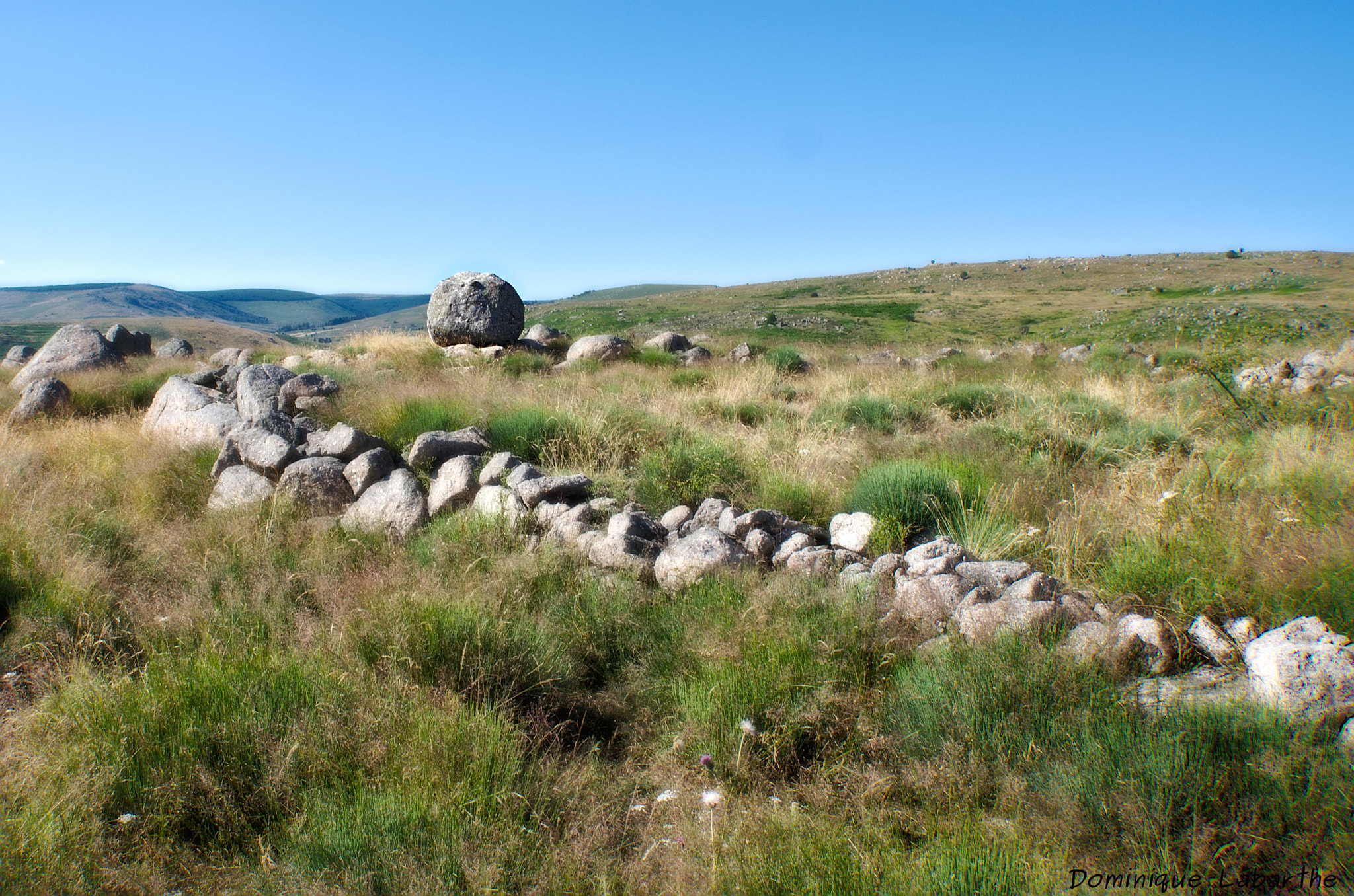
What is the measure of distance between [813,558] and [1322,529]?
2.77m

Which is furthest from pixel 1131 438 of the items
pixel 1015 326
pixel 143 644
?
pixel 1015 326

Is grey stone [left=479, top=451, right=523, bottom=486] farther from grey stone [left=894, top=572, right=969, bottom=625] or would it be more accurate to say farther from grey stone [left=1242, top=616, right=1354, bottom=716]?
grey stone [left=1242, top=616, right=1354, bottom=716]

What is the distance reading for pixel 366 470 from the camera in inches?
264

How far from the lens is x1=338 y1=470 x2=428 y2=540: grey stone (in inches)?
235

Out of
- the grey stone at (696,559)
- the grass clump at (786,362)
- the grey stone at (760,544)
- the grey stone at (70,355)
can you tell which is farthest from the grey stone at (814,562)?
the grey stone at (70,355)

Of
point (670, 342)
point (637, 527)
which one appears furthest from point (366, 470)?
point (670, 342)

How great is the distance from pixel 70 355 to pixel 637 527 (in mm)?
14817

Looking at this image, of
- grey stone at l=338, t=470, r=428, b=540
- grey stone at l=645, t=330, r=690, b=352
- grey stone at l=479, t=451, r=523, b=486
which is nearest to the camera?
grey stone at l=338, t=470, r=428, b=540

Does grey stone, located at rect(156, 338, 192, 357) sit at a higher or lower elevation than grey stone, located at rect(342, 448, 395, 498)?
higher

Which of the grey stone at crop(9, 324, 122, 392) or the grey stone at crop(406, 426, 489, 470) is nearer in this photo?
the grey stone at crop(406, 426, 489, 470)

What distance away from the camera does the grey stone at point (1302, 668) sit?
288 cm

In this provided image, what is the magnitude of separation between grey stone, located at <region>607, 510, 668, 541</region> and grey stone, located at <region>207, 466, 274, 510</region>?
3.24m

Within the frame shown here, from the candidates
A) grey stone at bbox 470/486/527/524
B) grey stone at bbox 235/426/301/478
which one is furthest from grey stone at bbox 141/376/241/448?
grey stone at bbox 470/486/527/524

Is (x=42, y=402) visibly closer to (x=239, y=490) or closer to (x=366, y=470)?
(x=239, y=490)
